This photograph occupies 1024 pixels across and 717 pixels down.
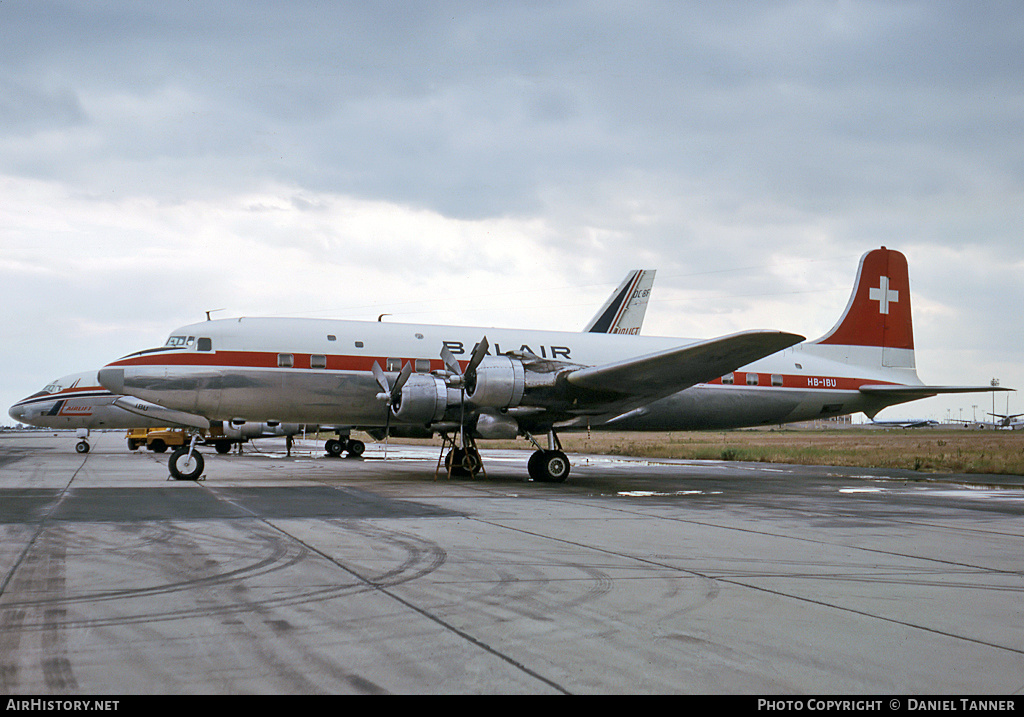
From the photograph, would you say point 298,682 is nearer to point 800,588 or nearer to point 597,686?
point 597,686

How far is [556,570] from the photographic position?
21.4 ft

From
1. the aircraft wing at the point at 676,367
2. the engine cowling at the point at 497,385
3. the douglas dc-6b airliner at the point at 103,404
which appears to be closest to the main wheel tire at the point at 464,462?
the engine cowling at the point at 497,385

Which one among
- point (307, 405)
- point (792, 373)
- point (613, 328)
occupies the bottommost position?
point (307, 405)

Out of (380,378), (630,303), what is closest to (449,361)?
(380,378)

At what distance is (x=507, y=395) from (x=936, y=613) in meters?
11.8

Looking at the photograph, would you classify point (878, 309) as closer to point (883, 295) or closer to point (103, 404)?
point (883, 295)

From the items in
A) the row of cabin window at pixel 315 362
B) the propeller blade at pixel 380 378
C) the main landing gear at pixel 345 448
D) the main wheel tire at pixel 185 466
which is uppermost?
the row of cabin window at pixel 315 362

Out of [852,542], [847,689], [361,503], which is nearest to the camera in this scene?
[847,689]

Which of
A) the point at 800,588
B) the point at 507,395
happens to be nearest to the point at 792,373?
the point at 507,395

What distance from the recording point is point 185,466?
54.4ft

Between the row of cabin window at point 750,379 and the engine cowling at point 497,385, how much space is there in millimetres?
6685

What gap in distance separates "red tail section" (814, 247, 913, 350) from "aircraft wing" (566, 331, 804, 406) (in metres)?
7.32

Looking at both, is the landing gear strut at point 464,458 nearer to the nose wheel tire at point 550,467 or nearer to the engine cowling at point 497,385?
the nose wheel tire at point 550,467

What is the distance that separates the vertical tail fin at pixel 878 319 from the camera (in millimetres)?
22750
